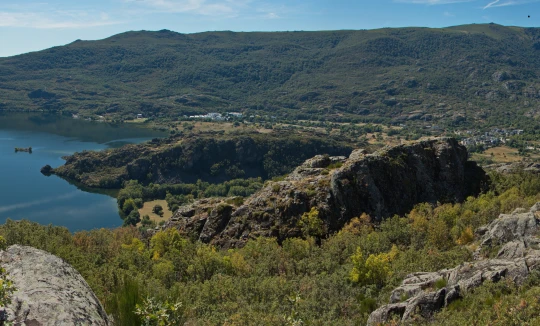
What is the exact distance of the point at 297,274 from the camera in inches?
1240

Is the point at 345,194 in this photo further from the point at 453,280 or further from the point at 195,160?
the point at 195,160

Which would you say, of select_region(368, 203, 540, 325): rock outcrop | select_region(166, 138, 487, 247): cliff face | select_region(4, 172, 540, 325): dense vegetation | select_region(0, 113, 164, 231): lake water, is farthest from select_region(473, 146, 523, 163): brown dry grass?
select_region(368, 203, 540, 325): rock outcrop

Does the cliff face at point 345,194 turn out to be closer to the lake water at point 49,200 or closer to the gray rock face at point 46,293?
the gray rock face at point 46,293

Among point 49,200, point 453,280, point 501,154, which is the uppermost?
point 453,280

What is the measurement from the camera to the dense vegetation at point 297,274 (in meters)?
15.5

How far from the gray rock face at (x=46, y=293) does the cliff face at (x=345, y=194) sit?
33.3 metres

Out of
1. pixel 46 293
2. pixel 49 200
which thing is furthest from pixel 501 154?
pixel 46 293

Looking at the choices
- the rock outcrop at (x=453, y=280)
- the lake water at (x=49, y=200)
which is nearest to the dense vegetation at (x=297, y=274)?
the rock outcrop at (x=453, y=280)

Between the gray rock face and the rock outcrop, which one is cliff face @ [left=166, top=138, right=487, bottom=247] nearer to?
the rock outcrop

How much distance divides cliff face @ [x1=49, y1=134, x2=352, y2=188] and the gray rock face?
502 ft

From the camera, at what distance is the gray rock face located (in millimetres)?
9547

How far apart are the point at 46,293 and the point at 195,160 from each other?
167322 mm

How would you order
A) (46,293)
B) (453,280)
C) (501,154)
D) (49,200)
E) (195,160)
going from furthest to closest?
(501,154) → (195,160) → (49,200) → (453,280) → (46,293)

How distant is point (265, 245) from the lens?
38812 millimetres
